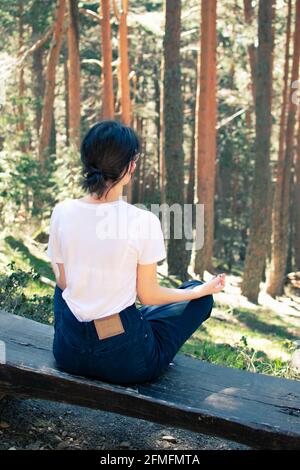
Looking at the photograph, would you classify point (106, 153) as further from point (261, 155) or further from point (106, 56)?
point (106, 56)

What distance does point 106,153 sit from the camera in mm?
3344

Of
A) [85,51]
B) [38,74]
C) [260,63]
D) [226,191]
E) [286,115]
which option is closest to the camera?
[260,63]

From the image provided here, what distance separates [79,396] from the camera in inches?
133

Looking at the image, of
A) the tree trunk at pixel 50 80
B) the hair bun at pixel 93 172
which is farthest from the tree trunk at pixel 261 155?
the hair bun at pixel 93 172

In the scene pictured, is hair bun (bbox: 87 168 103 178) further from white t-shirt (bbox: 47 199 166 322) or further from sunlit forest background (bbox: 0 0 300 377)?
sunlit forest background (bbox: 0 0 300 377)

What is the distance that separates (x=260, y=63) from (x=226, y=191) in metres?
19.8

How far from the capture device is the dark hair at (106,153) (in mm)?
3326

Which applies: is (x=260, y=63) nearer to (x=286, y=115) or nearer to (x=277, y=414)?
(x=286, y=115)

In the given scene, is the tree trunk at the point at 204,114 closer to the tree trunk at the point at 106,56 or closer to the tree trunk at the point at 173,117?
the tree trunk at the point at 173,117

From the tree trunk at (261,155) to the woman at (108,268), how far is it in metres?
12.1

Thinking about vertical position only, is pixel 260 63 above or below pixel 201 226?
above

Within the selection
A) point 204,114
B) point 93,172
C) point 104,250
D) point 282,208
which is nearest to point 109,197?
point 93,172

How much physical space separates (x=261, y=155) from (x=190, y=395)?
12.4 meters
